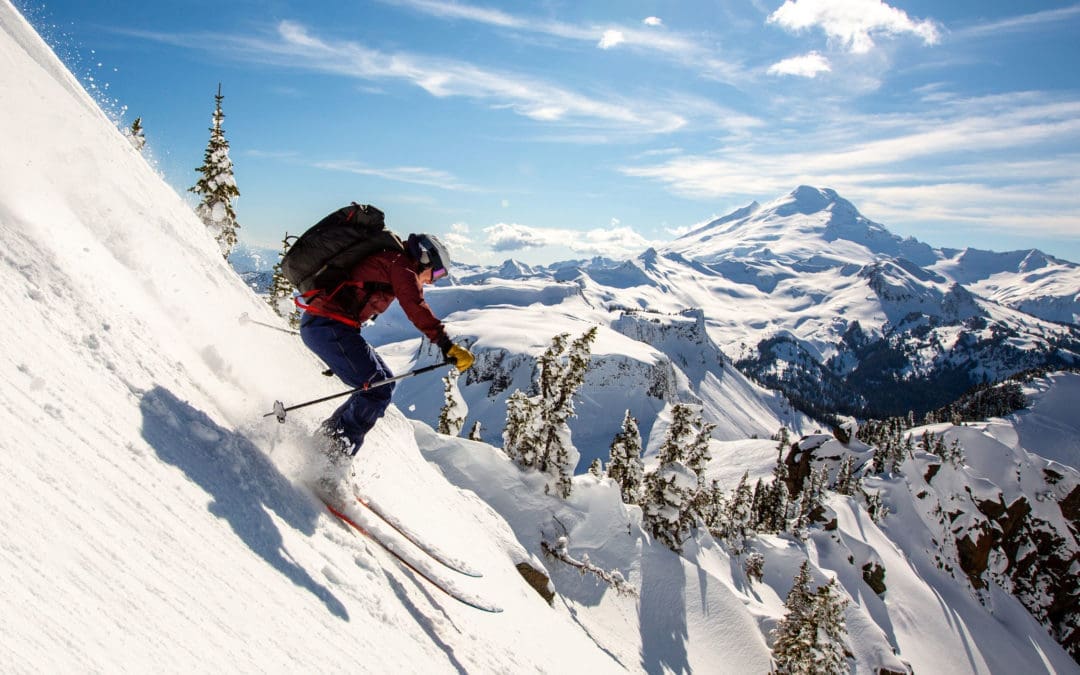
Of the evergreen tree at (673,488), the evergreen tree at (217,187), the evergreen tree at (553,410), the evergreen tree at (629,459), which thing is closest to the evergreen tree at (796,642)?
the evergreen tree at (673,488)

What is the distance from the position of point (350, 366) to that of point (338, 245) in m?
1.40

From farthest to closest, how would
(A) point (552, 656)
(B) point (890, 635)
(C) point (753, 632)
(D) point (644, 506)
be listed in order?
1. (B) point (890, 635)
2. (D) point (644, 506)
3. (C) point (753, 632)
4. (A) point (552, 656)

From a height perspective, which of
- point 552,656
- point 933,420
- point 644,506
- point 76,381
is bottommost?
point 933,420

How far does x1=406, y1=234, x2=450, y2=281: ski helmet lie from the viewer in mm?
6457

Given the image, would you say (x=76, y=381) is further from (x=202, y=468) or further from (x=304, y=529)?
(x=304, y=529)

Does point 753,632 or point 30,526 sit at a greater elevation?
point 30,526

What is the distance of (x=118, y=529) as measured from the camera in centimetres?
329

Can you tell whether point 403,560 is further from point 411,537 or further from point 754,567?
point 754,567

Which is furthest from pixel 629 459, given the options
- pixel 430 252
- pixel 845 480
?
pixel 845 480

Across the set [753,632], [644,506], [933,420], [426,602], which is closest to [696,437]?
[644,506]

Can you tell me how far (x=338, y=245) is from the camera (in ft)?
21.0

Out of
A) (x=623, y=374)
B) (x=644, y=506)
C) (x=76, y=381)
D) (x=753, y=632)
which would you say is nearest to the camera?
(x=76, y=381)

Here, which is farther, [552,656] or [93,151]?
[552,656]

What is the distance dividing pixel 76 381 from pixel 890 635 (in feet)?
254
